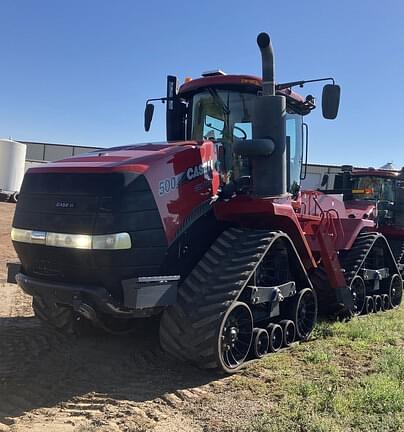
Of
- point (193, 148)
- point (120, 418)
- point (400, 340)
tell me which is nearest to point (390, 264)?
point (400, 340)

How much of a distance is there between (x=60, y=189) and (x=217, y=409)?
233cm

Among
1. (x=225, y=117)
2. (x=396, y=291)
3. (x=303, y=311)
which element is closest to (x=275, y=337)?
(x=303, y=311)

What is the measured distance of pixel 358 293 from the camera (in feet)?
27.3

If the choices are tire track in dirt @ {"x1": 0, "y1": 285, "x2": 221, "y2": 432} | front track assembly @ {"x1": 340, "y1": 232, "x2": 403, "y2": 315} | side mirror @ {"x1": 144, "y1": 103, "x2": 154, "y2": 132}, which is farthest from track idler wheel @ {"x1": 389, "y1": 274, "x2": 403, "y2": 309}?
side mirror @ {"x1": 144, "y1": 103, "x2": 154, "y2": 132}

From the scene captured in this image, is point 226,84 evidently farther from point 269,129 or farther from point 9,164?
point 9,164

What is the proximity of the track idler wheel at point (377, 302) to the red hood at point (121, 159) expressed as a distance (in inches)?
183

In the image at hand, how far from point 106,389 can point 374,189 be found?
950 centimetres

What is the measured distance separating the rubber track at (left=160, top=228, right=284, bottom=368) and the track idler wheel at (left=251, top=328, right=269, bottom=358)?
662 mm

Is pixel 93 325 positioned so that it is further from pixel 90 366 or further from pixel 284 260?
pixel 284 260

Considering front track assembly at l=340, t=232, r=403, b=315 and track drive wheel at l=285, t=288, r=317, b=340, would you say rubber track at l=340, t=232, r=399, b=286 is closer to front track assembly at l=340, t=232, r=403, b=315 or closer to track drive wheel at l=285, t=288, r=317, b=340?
front track assembly at l=340, t=232, r=403, b=315

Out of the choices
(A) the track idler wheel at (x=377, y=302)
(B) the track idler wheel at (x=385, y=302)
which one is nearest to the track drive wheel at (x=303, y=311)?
(A) the track idler wheel at (x=377, y=302)

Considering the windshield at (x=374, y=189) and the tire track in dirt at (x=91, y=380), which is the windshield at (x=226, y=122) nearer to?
the tire track in dirt at (x=91, y=380)

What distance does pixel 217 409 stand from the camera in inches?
169

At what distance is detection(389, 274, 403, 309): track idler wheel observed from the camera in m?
9.47
